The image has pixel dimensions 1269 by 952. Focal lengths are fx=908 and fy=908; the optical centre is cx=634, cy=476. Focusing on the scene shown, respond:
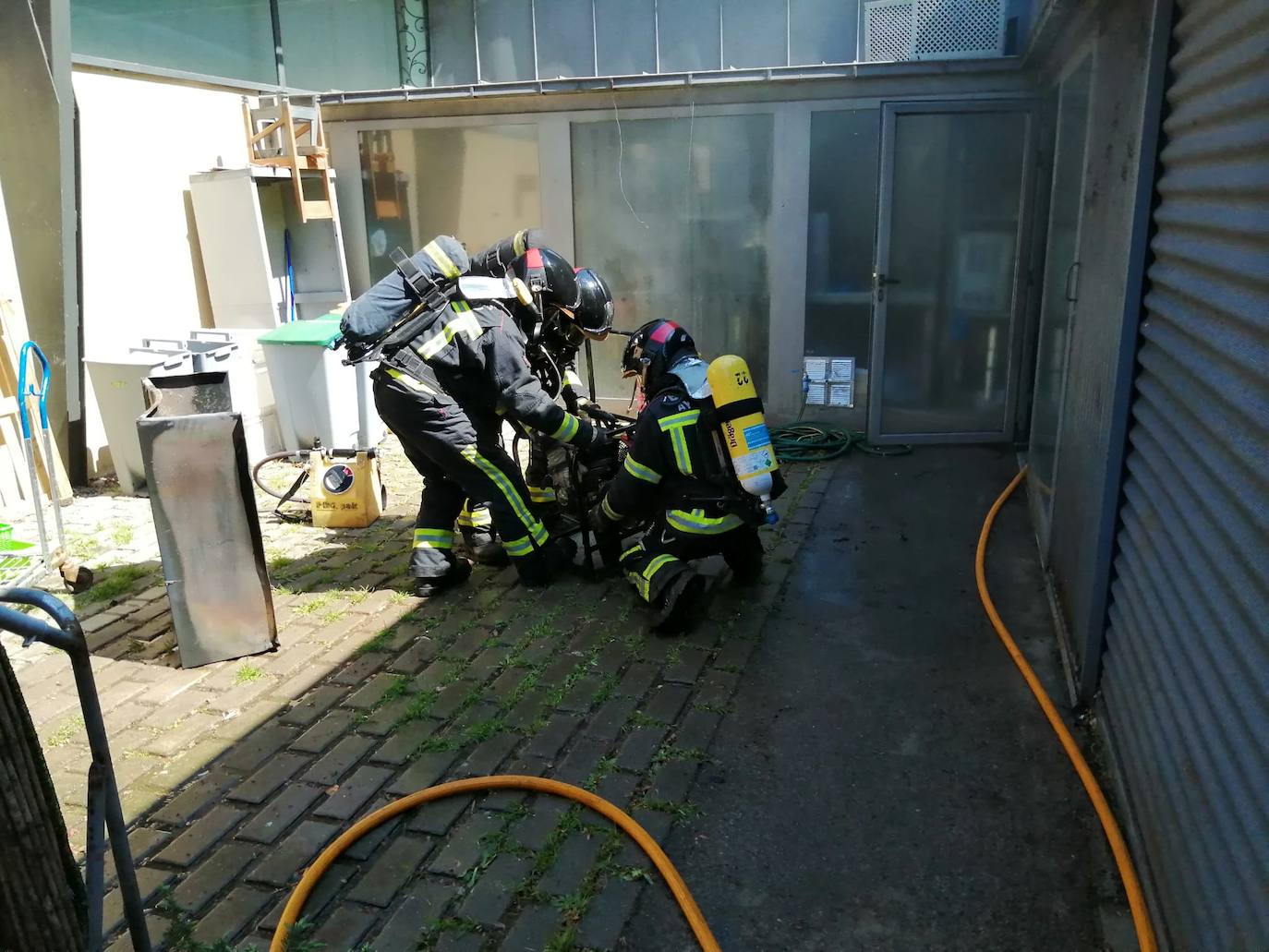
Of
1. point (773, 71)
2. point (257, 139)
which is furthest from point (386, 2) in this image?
point (773, 71)

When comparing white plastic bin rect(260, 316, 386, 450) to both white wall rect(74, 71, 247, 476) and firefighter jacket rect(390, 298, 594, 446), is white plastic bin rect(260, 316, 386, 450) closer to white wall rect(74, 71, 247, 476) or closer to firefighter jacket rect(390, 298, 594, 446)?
white wall rect(74, 71, 247, 476)

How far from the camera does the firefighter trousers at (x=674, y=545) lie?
4.63 meters

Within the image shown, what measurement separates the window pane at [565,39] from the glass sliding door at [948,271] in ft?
22.8

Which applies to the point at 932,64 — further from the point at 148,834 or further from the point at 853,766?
the point at 148,834

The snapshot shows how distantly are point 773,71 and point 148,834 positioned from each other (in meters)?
6.86

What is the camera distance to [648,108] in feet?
26.2

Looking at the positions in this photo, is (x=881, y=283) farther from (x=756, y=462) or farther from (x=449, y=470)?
(x=449, y=470)

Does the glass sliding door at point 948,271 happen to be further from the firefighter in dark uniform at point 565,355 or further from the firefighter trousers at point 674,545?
the firefighter trousers at point 674,545

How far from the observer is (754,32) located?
12.2m

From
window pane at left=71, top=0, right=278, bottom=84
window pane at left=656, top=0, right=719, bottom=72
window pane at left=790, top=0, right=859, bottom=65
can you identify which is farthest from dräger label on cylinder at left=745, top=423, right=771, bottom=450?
window pane at left=656, top=0, right=719, bottom=72

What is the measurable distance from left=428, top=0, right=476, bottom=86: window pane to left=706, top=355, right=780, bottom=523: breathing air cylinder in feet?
34.9

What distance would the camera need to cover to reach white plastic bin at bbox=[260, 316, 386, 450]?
7492 millimetres

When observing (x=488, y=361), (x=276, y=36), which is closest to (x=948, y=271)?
(x=488, y=361)

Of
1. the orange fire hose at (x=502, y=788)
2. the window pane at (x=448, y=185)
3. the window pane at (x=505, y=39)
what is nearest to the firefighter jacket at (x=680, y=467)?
the orange fire hose at (x=502, y=788)
